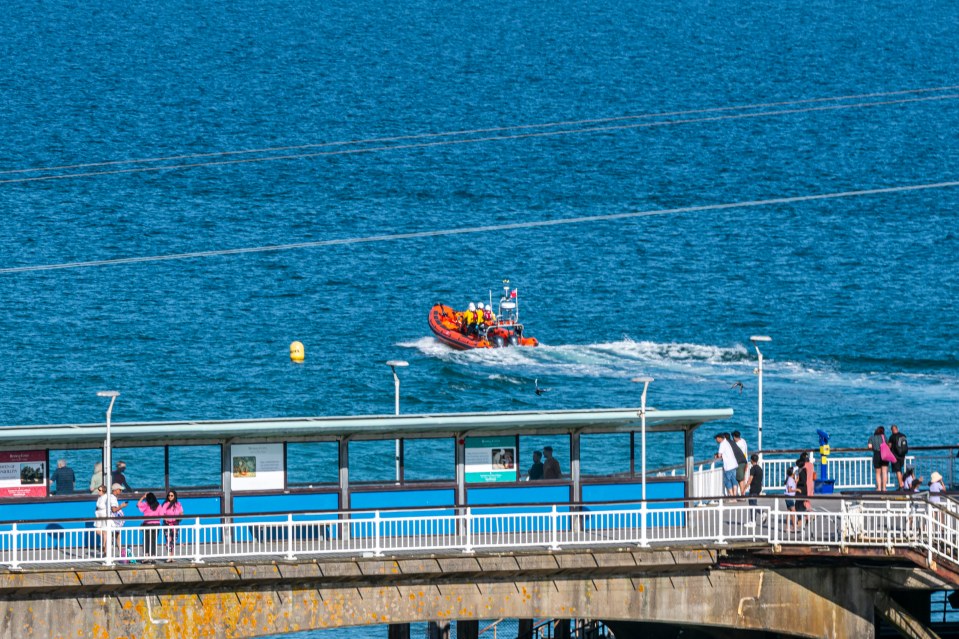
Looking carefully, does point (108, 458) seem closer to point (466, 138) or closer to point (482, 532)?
point (482, 532)

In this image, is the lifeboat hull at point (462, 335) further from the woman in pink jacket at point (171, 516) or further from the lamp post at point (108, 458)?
the woman in pink jacket at point (171, 516)

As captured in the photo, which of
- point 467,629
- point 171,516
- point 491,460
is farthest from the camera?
point 467,629

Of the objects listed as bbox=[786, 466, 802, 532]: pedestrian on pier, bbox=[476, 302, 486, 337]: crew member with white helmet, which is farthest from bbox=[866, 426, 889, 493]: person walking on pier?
bbox=[476, 302, 486, 337]: crew member with white helmet

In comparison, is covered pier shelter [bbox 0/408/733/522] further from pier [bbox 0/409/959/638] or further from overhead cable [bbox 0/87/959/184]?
overhead cable [bbox 0/87/959/184]

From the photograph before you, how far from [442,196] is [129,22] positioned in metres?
71.3

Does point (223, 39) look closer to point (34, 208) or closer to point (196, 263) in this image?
point (34, 208)

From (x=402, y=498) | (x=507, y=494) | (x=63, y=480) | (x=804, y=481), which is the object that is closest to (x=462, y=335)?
(x=507, y=494)

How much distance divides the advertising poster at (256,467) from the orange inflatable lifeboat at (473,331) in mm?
58133

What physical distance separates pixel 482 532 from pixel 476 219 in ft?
301

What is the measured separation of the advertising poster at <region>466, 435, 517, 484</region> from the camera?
4050 centimetres

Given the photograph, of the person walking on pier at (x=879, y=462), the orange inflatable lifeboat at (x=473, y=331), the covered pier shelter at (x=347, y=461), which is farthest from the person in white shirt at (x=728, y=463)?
the orange inflatable lifeboat at (x=473, y=331)

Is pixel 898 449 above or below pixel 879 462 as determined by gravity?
above

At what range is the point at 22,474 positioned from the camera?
1540 inches

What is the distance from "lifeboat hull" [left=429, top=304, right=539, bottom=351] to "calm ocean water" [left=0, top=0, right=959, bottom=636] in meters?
0.70
